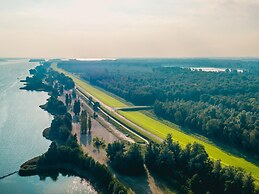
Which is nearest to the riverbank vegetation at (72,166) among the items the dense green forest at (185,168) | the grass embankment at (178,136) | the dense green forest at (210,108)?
the dense green forest at (185,168)

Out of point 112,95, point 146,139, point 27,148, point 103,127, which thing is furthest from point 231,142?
point 112,95

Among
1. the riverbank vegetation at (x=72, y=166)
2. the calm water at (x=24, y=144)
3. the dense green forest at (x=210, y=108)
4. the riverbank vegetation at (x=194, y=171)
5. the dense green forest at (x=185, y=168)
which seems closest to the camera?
the riverbank vegetation at (x=194, y=171)

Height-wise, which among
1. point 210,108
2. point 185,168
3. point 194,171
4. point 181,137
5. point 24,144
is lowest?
point 24,144

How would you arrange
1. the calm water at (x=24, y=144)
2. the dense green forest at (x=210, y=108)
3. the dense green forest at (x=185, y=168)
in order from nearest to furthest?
the dense green forest at (x=185, y=168)
the calm water at (x=24, y=144)
the dense green forest at (x=210, y=108)

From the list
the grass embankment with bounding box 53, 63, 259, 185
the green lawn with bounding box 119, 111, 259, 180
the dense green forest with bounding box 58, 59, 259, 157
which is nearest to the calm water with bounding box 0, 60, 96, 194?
the grass embankment with bounding box 53, 63, 259, 185

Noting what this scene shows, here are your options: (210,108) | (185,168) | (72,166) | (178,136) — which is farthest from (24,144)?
(210,108)

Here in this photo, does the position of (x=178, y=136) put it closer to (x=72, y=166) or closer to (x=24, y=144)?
(x=72, y=166)

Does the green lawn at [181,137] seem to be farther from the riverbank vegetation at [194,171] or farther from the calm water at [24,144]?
the calm water at [24,144]

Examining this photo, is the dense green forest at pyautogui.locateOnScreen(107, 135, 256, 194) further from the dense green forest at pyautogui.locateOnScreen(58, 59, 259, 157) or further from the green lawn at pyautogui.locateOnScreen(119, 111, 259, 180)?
the dense green forest at pyautogui.locateOnScreen(58, 59, 259, 157)
